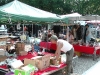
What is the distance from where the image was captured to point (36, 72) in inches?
173

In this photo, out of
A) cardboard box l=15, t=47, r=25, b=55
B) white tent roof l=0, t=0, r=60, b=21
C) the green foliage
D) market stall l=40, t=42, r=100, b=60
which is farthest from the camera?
the green foliage

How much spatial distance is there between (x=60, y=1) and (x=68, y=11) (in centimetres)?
205

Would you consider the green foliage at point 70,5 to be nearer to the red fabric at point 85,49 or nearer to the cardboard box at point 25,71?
the red fabric at point 85,49

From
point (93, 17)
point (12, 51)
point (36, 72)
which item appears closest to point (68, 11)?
point (93, 17)

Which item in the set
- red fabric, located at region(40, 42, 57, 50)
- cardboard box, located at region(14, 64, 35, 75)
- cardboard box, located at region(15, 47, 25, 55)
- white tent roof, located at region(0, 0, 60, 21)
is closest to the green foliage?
red fabric, located at region(40, 42, 57, 50)

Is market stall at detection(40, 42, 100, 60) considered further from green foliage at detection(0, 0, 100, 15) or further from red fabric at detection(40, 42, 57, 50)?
green foliage at detection(0, 0, 100, 15)

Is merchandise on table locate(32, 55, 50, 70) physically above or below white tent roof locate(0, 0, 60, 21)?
below

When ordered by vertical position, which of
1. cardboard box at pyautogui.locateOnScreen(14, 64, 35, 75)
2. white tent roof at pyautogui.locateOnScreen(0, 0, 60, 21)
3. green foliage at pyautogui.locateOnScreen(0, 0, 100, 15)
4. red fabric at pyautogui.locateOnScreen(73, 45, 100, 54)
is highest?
green foliage at pyautogui.locateOnScreen(0, 0, 100, 15)

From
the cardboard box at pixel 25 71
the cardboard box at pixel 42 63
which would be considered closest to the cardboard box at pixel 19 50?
the cardboard box at pixel 42 63

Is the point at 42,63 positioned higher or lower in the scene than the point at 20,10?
lower

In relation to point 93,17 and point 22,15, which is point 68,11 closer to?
point 93,17

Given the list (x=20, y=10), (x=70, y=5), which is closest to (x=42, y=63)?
(x=20, y=10)

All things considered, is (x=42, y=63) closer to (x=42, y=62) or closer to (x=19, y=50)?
(x=42, y=62)

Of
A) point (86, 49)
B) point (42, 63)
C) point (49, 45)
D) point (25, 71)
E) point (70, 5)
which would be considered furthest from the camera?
point (70, 5)
